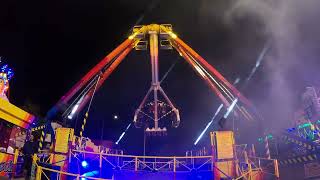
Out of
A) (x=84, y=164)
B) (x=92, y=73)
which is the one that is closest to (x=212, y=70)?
(x=92, y=73)

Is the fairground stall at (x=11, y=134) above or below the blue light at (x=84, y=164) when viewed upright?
above

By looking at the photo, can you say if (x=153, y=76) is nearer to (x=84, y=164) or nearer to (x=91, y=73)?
(x=91, y=73)

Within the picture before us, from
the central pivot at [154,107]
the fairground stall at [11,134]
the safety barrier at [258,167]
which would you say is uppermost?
the central pivot at [154,107]

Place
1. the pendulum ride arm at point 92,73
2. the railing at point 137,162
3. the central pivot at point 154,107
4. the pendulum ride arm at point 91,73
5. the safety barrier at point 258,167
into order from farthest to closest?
the pendulum ride arm at point 91,73 → the pendulum ride arm at point 92,73 → the central pivot at point 154,107 → the railing at point 137,162 → the safety barrier at point 258,167

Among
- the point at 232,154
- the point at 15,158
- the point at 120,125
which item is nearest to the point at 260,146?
the point at 232,154

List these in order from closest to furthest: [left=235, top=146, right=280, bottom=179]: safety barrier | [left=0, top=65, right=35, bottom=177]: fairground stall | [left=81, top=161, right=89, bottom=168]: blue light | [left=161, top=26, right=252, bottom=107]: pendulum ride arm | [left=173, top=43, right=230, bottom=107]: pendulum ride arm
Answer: [left=0, top=65, right=35, bottom=177]: fairground stall, [left=235, top=146, right=280, bottom=179]: safety barrier, [left=81, top=161, right=89, bottom=168]: blue light, [left=161, top=26, right=252, bottom=107]: pendulum ride arm, [left=173, top=43, right=230, bottom=107]: pendulum ride arm

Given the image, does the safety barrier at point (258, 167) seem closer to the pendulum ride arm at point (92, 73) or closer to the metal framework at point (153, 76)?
the metal framework at point (153, 76)

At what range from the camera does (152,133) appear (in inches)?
837

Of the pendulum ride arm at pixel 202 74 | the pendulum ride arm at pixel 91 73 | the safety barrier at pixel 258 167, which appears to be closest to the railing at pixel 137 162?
the safety barrier at pixel 258 167

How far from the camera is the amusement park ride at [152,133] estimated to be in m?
13.9

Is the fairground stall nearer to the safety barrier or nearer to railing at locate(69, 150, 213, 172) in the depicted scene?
railing at locate(69, 150, 213, 172)

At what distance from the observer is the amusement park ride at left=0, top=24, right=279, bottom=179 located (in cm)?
1394

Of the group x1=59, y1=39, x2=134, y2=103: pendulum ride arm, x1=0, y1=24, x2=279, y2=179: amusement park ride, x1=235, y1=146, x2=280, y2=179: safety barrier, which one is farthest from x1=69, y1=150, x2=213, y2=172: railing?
x1=59, y1=39, x2=134, y2=103: pendulum ride arm

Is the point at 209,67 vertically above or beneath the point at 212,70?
above
